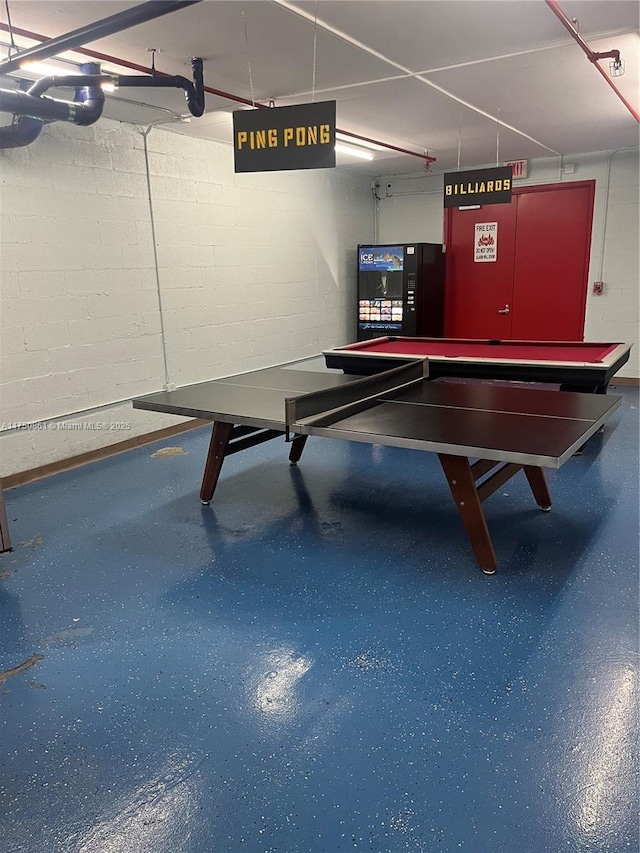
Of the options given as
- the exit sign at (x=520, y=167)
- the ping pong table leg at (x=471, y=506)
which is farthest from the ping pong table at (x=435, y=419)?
the exit sign at (x=520, y=167)

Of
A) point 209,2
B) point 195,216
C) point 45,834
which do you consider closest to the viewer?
point 45,834

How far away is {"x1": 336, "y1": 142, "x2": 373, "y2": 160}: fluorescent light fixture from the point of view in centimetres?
612

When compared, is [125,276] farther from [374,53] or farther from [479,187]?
[479,187]

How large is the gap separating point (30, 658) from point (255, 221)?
16.6 ft

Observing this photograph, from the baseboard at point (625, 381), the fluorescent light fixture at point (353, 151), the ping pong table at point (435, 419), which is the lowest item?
the baseboard at point (625, 381)

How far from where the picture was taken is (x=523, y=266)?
7.84m

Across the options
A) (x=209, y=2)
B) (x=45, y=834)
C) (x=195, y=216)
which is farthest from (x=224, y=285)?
(x=45, y=834)

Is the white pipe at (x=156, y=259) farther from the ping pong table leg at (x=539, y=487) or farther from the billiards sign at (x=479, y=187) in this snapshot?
the ping pong table leg at (x=539, y=487)

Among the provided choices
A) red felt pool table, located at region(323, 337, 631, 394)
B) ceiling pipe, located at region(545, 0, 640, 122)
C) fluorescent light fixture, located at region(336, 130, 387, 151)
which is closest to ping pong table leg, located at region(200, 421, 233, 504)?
red felt pool table, located at region(323, 337, 631, 394)

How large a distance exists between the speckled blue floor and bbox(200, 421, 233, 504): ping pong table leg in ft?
0.50

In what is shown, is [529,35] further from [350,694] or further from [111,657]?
[111,657]

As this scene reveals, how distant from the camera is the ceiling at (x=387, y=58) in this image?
3.01m

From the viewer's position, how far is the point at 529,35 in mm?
3344

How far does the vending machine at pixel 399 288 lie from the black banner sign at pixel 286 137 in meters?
4.63
